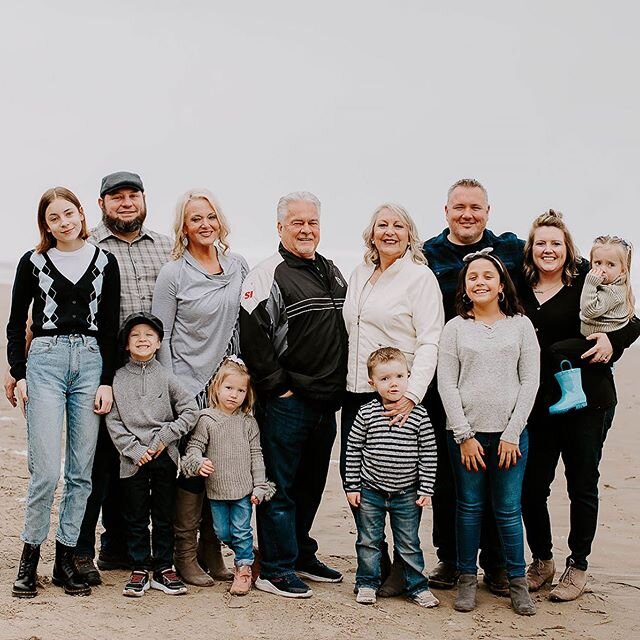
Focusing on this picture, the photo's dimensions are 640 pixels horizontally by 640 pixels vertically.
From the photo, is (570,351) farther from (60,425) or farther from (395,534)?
(60,425)

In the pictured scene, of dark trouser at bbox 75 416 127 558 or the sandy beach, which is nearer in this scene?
the sandy beach

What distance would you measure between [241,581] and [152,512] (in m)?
0.56

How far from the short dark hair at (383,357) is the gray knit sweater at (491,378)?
0.22 meters

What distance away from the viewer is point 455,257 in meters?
5.16

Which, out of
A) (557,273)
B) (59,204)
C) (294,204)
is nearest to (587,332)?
(557,273)

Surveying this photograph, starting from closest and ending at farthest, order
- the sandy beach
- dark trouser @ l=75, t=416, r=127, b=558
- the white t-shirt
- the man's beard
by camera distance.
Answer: the sandy beach
the white t-shirt
dark trouser @ l=75, t=416, r=127, b=558
the man's beard

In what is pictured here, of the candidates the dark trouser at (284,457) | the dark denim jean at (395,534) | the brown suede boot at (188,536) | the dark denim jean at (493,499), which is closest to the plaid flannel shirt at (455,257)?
the dark denim jean at (493,499)

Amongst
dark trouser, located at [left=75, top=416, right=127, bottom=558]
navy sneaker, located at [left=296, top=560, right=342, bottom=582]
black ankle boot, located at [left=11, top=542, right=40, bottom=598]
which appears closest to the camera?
black ankle boot, located at [left=11, top=542, right=40, bottom=598]

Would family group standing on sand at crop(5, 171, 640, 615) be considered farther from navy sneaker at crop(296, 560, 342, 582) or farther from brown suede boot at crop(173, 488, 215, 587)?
navy sneaker at crop(296, 560, 342, 582)

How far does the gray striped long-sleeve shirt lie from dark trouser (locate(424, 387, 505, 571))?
23 cm

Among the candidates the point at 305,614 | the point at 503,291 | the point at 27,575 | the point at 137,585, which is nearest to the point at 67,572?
the point at 27,575

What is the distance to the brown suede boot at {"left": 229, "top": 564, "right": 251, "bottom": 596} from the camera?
487 cm

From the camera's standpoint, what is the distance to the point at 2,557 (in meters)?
5.35

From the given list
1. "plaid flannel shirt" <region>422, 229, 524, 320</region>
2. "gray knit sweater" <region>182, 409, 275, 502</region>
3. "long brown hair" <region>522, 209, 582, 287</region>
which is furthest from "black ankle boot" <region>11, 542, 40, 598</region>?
"long brown hair" <region>522, 209, 582, 287</region>
